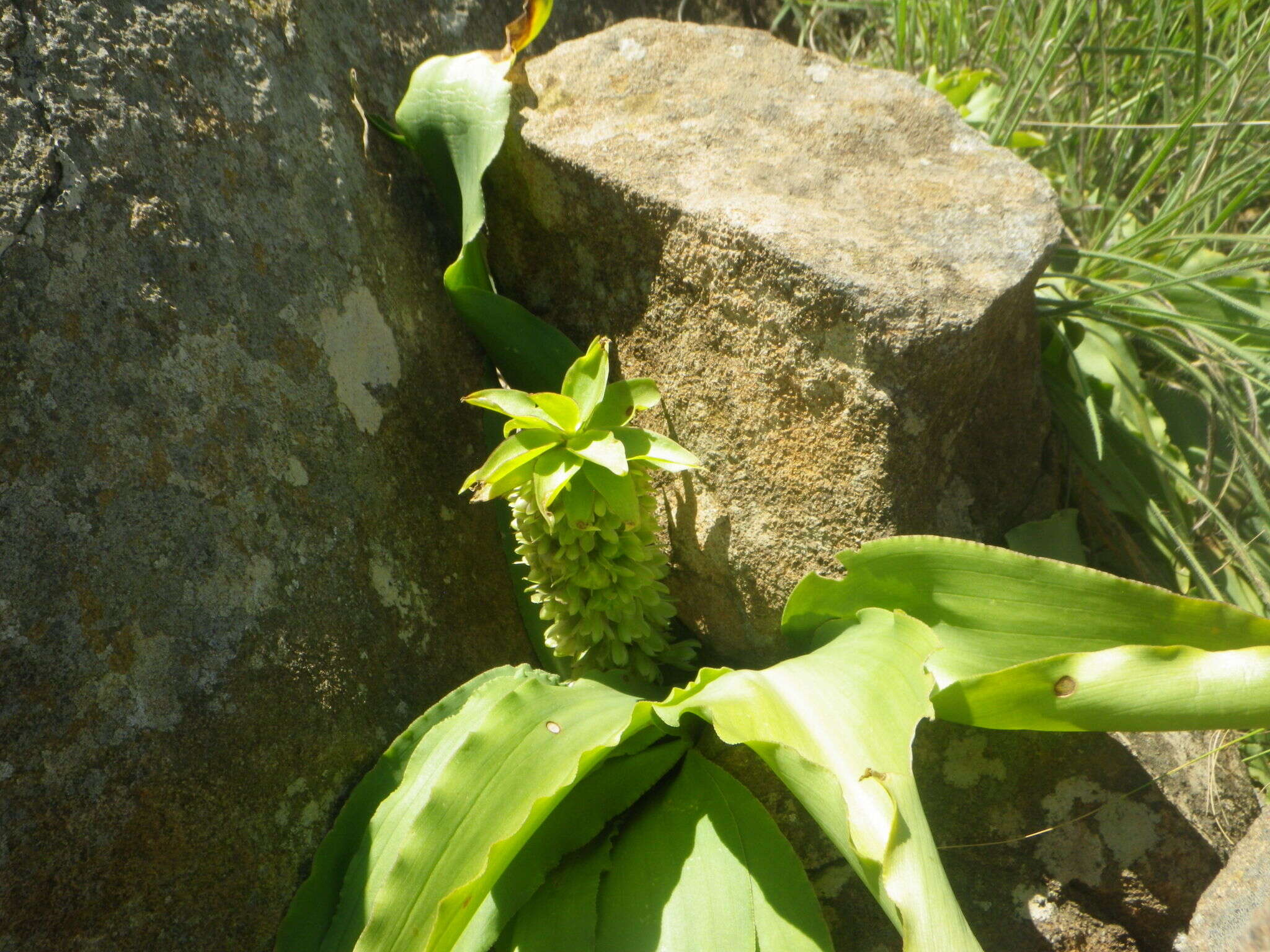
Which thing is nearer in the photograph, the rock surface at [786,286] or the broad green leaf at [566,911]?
the broad green leaf at [566,911]

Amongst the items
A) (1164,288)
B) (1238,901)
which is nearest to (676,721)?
(1238,901)

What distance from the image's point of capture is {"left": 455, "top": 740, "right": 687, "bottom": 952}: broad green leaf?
0.96 metres

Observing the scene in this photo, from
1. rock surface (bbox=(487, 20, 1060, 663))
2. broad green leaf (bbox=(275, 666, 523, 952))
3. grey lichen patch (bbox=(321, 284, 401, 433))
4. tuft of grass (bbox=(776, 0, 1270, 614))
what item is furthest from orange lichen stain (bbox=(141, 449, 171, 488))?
tuft of grass (bbox=(776, 0, 1270, 614))

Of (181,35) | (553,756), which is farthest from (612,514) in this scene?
(181,35)

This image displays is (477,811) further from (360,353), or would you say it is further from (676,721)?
(360,353)

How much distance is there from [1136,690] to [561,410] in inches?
25.5

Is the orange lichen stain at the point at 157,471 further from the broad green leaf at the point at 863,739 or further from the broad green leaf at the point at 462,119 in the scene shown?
the broad green leaf at the point at 863,739

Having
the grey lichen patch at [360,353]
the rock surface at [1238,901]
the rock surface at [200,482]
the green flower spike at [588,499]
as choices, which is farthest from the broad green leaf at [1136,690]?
the grey lichen patch at [360,353]

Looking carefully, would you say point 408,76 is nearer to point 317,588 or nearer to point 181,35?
point 181,35

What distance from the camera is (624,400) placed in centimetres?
109

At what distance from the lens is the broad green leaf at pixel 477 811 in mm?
864

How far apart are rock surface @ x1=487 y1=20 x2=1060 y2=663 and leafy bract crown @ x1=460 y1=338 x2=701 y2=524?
0.18m

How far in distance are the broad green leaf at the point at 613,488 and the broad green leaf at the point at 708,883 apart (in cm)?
32

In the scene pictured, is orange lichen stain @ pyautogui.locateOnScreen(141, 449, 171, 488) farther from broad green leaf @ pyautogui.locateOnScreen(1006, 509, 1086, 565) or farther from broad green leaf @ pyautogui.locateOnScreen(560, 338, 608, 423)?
broad green leaf @ pyautogui.locateOnScreen(1006, 509, 1086, 565)
